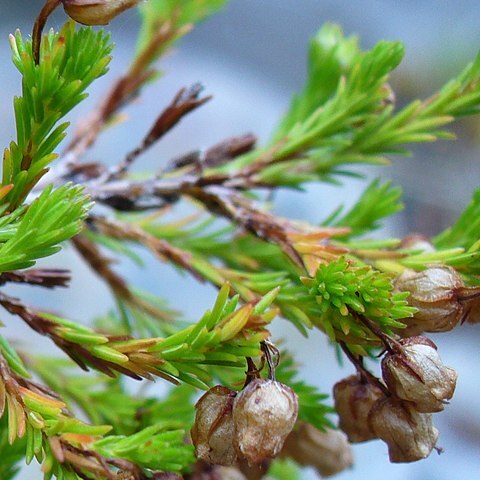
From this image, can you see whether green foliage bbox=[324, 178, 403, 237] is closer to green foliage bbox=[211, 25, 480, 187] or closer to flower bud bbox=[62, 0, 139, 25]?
green foliage bbox=[211, 25, 480, 187]

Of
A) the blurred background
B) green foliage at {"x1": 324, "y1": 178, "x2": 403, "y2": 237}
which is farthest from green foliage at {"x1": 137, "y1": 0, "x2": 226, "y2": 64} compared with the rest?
the blurred background

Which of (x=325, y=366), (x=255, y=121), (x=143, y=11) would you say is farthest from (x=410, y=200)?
(x=143, y=11)

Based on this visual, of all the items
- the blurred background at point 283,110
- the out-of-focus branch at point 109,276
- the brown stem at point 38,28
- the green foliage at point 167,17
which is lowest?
the blurred background at point 283,110

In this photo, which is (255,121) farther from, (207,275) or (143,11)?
(207,275)

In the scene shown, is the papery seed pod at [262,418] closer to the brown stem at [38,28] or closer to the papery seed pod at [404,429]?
the papery seed pod at [404,429]

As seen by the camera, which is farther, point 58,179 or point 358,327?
point 58,179

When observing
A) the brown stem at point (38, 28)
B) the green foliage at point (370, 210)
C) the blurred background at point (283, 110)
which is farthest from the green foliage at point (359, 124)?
the blurred background at point (283, 110)

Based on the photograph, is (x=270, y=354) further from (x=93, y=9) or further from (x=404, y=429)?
(x=93, y=9)
